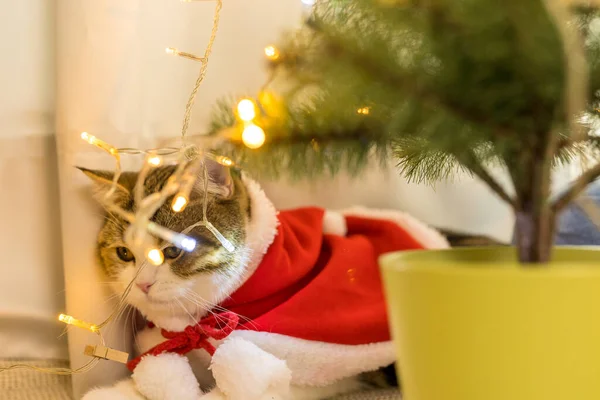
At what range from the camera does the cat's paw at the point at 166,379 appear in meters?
0.73

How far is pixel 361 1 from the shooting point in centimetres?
42

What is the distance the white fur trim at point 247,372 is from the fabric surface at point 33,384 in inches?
11.7

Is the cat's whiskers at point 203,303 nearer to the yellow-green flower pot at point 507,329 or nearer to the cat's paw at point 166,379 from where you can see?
the cat's paw at point 166,379

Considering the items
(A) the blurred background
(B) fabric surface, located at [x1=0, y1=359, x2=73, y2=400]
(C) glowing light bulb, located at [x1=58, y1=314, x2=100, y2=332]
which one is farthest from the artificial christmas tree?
(B) fabric surface, located at [x1=0, y1=359, x2=73, y2=400]

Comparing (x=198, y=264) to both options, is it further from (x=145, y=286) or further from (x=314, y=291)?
(x=314, y=291)

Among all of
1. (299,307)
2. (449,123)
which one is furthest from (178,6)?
(449,123)

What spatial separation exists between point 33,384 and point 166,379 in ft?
0.98

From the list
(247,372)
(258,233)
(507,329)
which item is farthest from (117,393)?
(507,329)

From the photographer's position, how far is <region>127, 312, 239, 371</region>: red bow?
2.53ft

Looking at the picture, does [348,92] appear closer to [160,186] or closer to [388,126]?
[388,126]

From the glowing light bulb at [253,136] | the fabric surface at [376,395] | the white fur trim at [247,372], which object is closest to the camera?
the glowing light bulb at [253,136]

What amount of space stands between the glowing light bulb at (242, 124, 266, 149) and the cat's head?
316 mm

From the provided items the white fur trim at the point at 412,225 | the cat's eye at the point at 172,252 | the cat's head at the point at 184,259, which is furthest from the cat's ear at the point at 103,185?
the white fur trim at the point at 412,225

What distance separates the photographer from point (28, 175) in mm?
939
